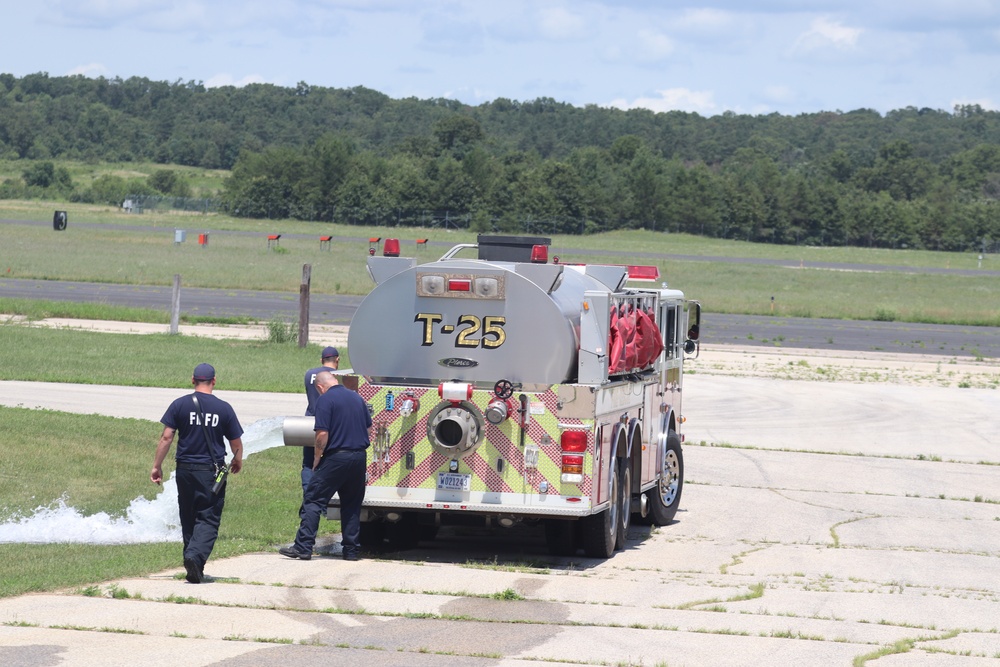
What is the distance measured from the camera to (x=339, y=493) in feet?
40.5

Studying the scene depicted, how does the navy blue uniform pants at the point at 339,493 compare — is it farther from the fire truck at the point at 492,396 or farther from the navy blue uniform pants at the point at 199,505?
the navy blue uniform pants at the point at 199,505

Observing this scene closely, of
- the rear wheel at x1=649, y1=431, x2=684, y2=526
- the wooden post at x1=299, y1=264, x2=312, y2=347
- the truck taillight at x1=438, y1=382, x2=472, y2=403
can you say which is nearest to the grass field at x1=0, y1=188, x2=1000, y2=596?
the wooden post at x1=299, y1=264, x2=312, y2=347

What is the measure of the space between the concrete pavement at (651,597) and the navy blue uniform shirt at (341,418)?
43.4 inches

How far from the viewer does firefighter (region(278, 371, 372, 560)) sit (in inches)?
478

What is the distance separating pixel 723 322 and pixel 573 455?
36325mm

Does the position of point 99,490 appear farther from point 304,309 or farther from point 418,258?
point 418,258

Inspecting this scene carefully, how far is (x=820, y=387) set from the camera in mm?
29781

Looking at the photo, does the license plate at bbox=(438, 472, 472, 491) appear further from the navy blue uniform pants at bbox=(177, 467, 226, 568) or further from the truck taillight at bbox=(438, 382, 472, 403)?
the navy blue uniform pants at bbox=(177, 467, 226, 568)

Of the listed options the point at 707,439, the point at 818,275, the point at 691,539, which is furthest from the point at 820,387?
the point at 818,275

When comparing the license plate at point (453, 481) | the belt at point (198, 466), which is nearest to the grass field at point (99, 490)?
the belt at point (198, 466)

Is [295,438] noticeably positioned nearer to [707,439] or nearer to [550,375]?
[550,375]

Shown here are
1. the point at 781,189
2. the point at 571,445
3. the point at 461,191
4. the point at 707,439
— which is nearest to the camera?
the point at 571,445

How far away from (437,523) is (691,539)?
125 inches

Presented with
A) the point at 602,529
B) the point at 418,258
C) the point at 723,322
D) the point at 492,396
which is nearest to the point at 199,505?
the point at 492,396
